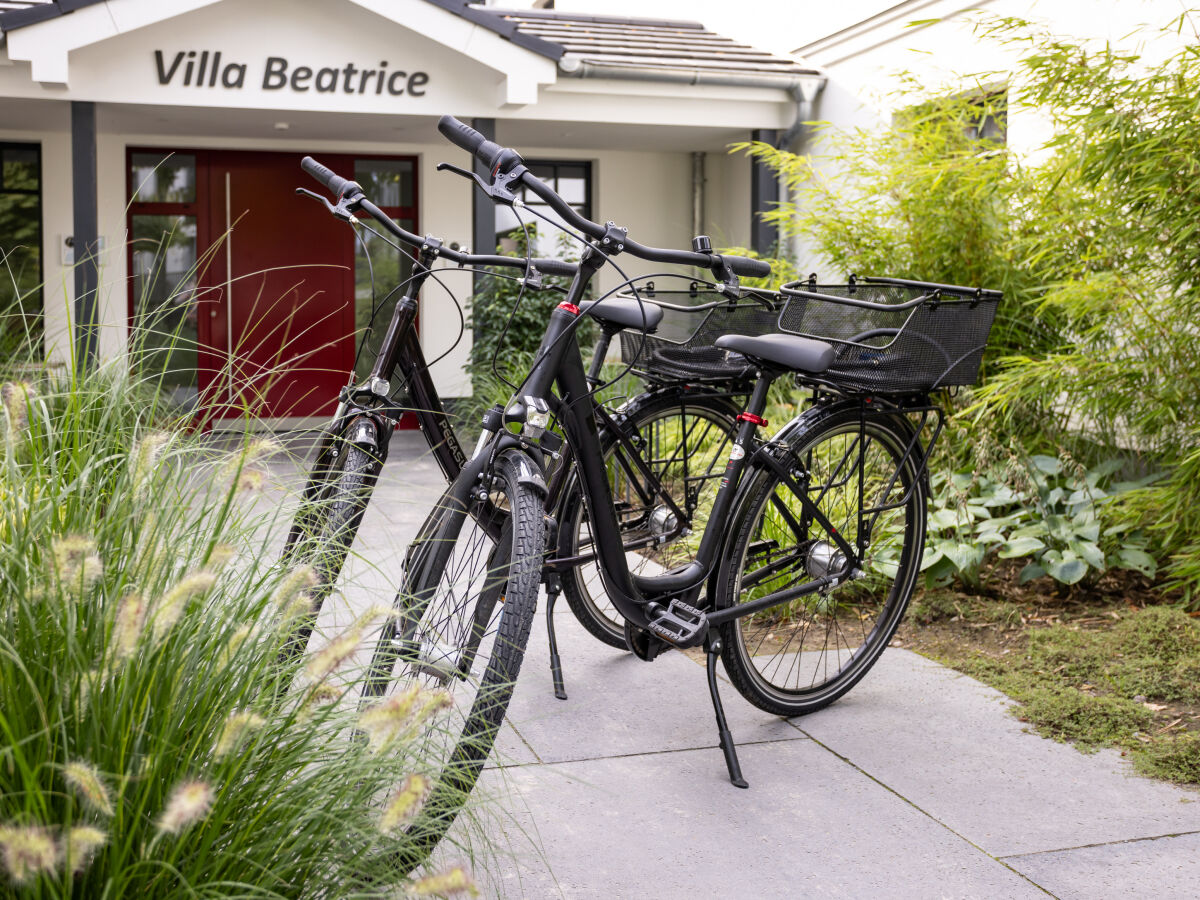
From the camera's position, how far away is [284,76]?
29.8ft

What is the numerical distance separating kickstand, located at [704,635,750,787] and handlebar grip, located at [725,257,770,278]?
2.87 feet

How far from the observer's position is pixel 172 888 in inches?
56.5

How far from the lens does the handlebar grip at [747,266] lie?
2.58 meters

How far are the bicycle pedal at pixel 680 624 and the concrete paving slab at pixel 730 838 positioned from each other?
1.13 feet

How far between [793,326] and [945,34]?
5.77m

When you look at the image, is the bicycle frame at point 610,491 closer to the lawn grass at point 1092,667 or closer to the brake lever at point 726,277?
the brake lever at point 726,277

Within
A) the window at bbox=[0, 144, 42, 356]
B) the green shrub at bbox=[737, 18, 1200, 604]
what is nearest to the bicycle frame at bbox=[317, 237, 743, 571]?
the green shrub at bbox=[737, 18, 1200, 604]

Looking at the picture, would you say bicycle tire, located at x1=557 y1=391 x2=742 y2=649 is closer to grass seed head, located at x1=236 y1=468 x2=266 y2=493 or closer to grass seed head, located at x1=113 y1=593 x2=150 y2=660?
grass seed head, located at x1=236 y1=468 x2=266 y2=493

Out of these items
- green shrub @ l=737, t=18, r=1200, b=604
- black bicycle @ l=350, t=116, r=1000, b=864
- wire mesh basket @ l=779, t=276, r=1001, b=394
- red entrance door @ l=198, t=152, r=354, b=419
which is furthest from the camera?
red entrance door @ l=198, t=152, r=354, b=419

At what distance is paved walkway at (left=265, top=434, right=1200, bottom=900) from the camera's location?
235 centimetres

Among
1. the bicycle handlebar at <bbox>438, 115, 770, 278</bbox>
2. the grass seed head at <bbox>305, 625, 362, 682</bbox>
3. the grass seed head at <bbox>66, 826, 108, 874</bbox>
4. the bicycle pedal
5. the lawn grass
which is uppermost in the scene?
the bicycle handlebar at <bbox>438, 115, 770, 278</bbox>

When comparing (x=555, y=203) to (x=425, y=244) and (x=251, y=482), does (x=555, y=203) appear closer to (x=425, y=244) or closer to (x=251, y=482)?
(x=425, y=244)

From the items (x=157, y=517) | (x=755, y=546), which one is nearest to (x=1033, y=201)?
(x=755, y=546)

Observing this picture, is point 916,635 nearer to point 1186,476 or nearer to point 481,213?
point 1186,476
